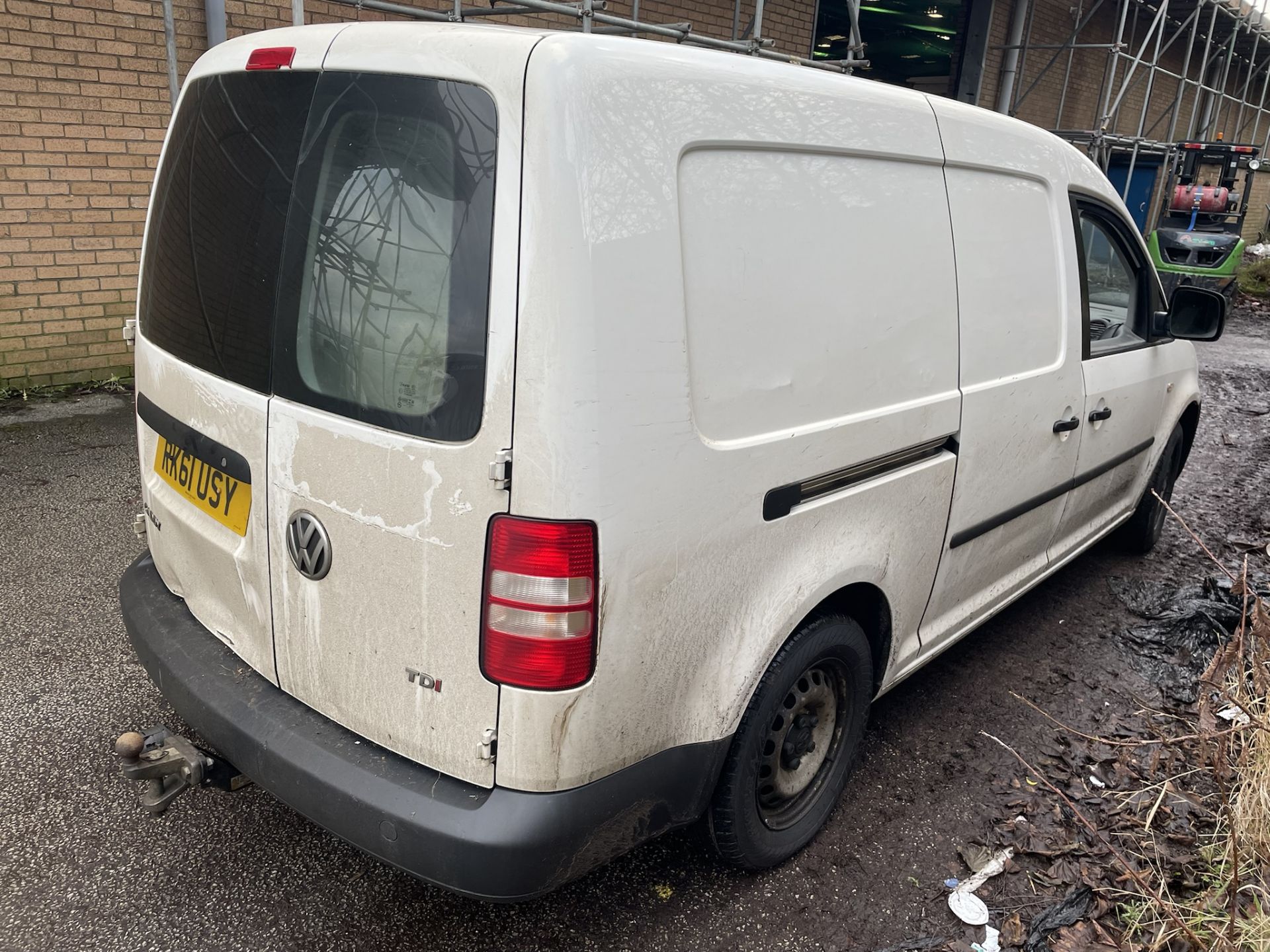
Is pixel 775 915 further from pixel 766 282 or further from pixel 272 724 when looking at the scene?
pixel 766 282

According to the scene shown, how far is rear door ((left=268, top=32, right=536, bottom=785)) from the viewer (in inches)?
69.2

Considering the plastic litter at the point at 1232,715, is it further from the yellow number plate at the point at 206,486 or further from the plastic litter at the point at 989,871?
the yellow number plate at the point at 206,486

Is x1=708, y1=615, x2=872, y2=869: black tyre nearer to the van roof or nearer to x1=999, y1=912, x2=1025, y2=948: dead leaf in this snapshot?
x1=999, y1=912, x2=1025, y2=948: dead leaf

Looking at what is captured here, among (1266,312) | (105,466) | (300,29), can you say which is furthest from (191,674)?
(1266,312)

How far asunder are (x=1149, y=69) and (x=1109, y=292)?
16548 millimetres

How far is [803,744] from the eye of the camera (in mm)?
2627

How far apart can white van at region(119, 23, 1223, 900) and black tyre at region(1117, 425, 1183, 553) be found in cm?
265

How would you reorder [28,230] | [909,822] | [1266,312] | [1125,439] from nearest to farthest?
[909,822] < [1125,439] < [28,230] < [1266,312]

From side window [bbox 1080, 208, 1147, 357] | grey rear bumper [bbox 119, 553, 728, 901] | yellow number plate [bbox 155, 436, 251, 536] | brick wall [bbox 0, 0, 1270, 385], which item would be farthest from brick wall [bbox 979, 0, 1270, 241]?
grey rear bumper [bbox 119, 553, 728, 901]

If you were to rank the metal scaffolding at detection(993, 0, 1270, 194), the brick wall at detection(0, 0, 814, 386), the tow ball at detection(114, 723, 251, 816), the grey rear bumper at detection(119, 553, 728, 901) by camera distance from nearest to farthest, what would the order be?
the grey rear bumper at detection(119, 553, 728, 901) < the tow ball at detection(114, 723, 251, 816) < the brick wall at detection(0, 0, 814, 386) < the metal scaffolding at detection(993, 0, 1270, 194)

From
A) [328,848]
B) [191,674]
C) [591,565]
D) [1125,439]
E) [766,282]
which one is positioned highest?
[766,282]

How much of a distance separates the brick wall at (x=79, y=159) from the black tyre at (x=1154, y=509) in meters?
5.74

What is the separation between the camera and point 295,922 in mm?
2338

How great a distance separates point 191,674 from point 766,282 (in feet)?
5.54
